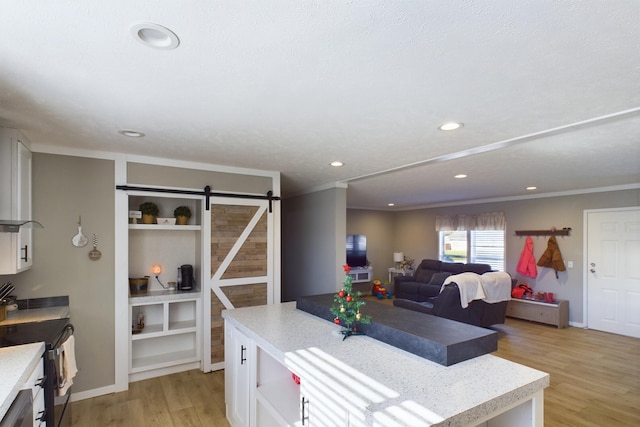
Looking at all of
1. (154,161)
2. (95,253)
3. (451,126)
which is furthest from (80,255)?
(451,126)

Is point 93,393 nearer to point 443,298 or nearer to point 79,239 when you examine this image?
point 79,239

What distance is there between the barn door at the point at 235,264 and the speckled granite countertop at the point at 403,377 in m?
1.90

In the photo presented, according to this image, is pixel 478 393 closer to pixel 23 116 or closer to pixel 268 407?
pixel 268 407

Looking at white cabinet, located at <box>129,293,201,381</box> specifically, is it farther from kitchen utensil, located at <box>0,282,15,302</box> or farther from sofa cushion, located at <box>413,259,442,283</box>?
sofa cushion, located at <box>413,259,442,283</box>

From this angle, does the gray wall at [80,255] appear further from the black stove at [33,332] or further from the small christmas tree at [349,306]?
the small christmas tree at [349,306]

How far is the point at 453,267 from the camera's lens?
7.55 m

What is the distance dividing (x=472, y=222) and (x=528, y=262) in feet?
4.87

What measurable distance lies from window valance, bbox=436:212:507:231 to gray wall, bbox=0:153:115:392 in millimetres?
6932

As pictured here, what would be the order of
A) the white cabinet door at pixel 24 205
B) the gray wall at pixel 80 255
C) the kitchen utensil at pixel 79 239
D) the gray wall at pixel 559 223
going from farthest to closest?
the gray wall at pixel 559 223 → the kitchen utensil at pixel 79 239 → the gray wall at pixel 80 255 → the white cabinet door at pixel 24 205

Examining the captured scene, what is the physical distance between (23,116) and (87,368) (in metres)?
2.40

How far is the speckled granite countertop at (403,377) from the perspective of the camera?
4.35ft

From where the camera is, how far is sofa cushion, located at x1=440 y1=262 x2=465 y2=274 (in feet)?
24.3

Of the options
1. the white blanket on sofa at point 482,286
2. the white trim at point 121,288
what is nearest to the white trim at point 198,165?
the white trim at point 121,288

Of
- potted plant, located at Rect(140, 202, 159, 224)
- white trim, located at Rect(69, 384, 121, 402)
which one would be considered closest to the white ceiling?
potted plant, located at Rect(140, 202, 159, 224)
